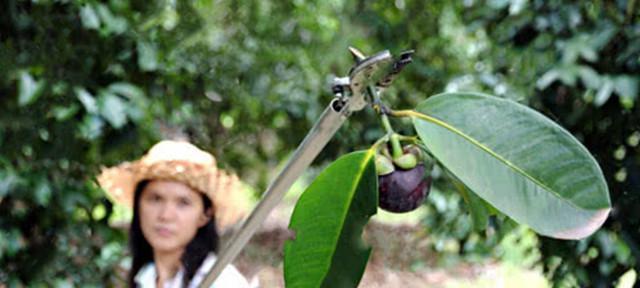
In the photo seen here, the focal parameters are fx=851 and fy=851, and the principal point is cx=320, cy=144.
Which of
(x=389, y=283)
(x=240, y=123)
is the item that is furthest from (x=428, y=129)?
(x=389, y=283)

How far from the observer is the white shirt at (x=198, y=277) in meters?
1.19

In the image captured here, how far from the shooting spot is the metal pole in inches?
15.1

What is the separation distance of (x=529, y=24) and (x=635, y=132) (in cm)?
26

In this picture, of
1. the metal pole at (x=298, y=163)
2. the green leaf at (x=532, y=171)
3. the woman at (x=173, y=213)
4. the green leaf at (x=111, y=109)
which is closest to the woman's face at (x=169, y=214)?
the woman at (x=173, y=213)

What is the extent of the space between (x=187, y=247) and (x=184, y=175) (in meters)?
0.12

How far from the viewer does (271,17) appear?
2436 mm

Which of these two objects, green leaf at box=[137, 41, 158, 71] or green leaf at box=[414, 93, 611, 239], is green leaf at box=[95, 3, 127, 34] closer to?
green leaf at box=[137, 41, 158, 71]

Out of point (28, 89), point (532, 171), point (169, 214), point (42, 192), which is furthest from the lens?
point (42, 192)

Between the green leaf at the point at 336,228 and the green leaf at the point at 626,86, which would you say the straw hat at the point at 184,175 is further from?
the green leaf at the point at 336,228

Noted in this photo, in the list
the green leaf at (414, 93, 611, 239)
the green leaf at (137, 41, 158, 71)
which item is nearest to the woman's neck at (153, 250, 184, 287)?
the green leaf at (137, 41, 158, 71)

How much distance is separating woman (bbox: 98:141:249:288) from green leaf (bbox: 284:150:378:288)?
88 centimetres

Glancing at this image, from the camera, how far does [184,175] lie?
51.1 inches

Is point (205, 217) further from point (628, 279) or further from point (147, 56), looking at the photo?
point (628, 279)

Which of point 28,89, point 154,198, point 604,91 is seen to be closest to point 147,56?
point 28,89
